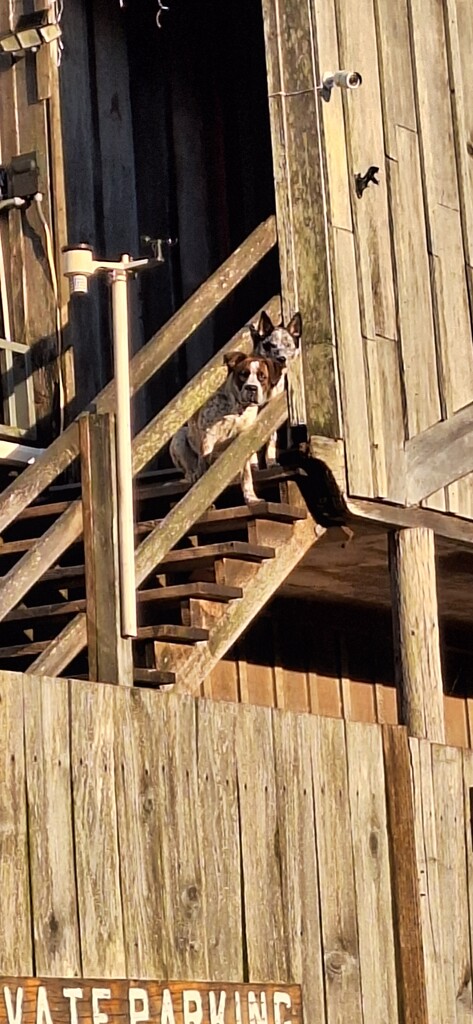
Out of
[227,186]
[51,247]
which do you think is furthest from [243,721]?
[227,186]

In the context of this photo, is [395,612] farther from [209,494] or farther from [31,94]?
[31,94]

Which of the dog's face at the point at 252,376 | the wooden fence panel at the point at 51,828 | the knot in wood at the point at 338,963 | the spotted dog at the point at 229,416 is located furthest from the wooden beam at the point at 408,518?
the wooden fence panel at the point at 51,828

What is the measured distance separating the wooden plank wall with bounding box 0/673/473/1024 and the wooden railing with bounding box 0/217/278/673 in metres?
0.91

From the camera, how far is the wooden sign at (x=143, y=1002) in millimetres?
7328

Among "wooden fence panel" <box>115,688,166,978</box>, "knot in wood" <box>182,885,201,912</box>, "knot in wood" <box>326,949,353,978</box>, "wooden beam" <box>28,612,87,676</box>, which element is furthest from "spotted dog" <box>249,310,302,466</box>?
"knot in wood" <box>182,885,201,912</box>

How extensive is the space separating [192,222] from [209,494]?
11.0 ft

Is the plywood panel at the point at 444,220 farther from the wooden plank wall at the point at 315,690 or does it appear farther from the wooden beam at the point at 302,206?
the wooden plank wall at the point at 315,690

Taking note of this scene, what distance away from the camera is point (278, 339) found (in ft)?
35.2

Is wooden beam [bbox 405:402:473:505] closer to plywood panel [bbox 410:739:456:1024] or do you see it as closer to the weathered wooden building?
the weathered wooden building

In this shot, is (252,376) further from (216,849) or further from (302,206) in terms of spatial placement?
(216,849)

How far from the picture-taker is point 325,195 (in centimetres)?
1106

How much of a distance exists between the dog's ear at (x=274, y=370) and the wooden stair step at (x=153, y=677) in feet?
5.03

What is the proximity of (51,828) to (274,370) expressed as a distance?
3.58 m

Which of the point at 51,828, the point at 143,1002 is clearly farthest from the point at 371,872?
the point at 51,828
